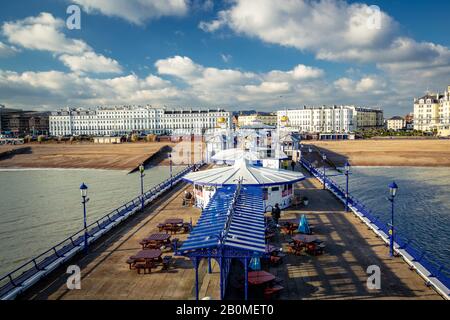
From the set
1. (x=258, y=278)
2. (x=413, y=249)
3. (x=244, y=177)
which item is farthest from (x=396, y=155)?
(x=258, y=278)

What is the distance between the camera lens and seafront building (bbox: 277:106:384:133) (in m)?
172

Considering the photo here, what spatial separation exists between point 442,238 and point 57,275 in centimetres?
2240

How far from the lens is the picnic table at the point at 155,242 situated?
16.5 m

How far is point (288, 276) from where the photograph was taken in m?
13.5

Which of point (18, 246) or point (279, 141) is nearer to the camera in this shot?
point (18, 246)

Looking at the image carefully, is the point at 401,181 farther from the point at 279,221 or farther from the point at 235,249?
the point at 235,249

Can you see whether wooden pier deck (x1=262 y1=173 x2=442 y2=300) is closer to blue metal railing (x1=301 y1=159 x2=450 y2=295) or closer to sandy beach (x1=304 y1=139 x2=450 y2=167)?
blue metal railing (x1=301 y1=159 x2=450 y2=295)

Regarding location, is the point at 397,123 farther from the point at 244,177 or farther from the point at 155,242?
the point at 155,242

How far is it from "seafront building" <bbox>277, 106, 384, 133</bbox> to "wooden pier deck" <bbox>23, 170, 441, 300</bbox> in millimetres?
152417

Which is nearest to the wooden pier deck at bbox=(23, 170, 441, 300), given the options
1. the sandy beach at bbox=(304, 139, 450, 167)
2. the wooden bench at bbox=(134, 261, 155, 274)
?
the wooden bench at bbox=(134, 261, 155, 274)

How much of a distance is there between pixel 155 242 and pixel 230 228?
640 cm
